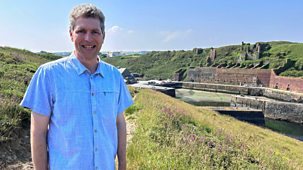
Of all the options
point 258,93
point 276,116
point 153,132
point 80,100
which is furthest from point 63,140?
point 258,93

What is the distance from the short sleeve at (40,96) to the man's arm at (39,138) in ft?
0.16

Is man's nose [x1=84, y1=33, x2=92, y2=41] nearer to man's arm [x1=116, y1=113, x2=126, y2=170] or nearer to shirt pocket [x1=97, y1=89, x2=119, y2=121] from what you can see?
shirt pocket [x1=97, y1=89, x2=119, y2=121]

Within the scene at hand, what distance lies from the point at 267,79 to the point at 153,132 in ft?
178

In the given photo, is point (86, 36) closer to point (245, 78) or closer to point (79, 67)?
point (79, 67)

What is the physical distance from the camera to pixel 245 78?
6122 cm

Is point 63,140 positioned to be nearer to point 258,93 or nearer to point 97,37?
point 97,37

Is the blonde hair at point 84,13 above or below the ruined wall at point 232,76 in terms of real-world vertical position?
above

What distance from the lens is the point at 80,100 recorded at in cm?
205

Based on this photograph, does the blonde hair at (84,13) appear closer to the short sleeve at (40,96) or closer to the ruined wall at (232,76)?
the short sleeve at (40,96)

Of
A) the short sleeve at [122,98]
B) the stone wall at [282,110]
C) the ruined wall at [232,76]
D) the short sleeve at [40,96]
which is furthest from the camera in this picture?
the ruined wall at [232,76]

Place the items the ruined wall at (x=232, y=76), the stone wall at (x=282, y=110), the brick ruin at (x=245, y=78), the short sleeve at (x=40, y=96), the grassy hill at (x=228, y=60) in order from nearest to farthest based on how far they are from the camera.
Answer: the short sleeve at (x=40, y=96) → the stone wall at (x=282, y=110) → the brick ruin at (x=245, y=78) → the grassy hill at (x=228, y=60) → the ruined wall at (x=232, y=76)

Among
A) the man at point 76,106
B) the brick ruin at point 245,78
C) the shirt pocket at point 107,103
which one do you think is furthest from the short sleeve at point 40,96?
the brick ruin at point 245,78

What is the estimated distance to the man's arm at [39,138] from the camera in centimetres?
200

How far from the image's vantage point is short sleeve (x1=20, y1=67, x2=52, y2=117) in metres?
1.97
